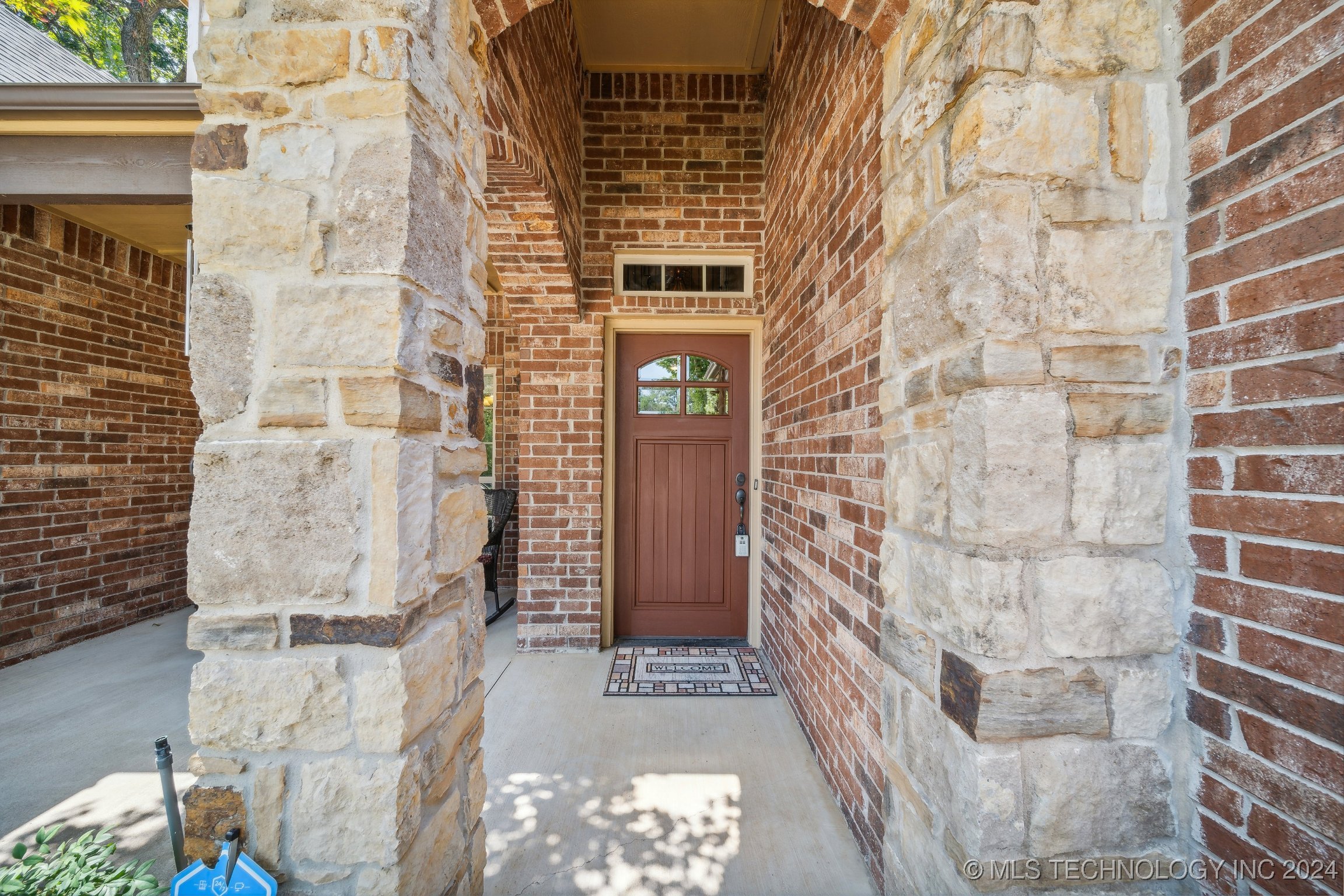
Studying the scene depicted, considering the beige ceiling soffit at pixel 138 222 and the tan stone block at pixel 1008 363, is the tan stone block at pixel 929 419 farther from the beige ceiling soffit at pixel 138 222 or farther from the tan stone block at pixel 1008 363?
the beige ceiling soffit at pixel 138 222

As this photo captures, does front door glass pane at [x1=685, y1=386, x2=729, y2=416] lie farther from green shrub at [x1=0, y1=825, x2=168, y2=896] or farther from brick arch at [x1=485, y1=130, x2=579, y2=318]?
green shrub at [x1=0, y1=825, x2=168, y2=896]

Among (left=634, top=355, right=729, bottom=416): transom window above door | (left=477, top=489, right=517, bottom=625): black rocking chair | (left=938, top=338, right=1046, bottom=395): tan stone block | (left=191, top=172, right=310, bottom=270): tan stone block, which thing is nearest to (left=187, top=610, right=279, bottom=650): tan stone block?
(left=191, top=172, right=310, bottom=270): tan stone block

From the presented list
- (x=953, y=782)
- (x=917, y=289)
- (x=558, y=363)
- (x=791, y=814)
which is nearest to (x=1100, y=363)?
(x=917, y=289)

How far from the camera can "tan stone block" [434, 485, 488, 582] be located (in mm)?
1070

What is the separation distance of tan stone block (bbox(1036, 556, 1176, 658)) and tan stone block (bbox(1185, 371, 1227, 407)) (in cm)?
30

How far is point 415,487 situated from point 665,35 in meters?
3.23

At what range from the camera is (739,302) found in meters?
3.28

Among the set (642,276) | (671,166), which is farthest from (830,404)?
(671,166)

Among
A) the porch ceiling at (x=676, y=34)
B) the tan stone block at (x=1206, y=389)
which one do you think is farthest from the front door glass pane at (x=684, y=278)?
the tan stone block at (x=1206, y=389)

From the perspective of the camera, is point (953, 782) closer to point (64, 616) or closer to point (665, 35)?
point (665, 35)

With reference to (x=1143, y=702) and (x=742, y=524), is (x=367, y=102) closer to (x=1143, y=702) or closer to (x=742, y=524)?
(x=1143, y=702)

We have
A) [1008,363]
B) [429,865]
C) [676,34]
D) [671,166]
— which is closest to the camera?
[1008,363]

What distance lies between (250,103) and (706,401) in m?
2.73

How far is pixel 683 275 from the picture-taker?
3.32 meters
